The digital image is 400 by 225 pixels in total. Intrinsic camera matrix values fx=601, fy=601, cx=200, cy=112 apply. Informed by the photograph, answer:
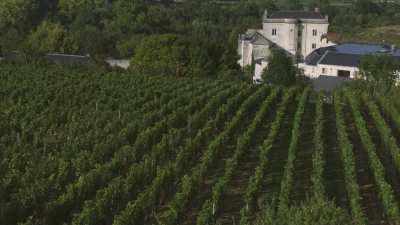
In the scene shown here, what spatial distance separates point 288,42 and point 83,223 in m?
49.9

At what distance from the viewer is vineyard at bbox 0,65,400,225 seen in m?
12.7

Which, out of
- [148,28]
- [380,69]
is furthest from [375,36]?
[380,69]

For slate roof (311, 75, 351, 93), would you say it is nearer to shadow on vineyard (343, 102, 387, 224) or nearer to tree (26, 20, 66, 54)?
shadow on vineyard (343, 102, 387, 224)

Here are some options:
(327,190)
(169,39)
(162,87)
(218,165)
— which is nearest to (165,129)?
(218,165)

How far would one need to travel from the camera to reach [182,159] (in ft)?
54.4

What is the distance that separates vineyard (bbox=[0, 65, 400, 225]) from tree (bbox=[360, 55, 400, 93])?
8.96 m

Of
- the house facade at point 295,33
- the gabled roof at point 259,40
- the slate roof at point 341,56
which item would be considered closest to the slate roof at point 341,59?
the slate roof at point 341,56

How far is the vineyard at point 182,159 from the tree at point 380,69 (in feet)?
29.4

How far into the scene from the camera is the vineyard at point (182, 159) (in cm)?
1265

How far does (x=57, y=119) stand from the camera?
21.3 metres

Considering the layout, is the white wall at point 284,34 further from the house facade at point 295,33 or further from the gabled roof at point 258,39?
the gabled roof at point 258,39

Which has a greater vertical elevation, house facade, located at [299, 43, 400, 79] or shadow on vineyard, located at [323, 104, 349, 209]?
shadow on vineyard, located at [323, 104, 349, 209]

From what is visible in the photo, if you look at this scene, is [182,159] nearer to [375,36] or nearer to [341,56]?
[341,56]

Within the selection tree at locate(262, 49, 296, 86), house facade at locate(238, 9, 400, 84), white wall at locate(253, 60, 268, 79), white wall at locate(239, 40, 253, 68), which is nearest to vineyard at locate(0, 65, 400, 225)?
tree at locate(262, 49, 296, 86)
